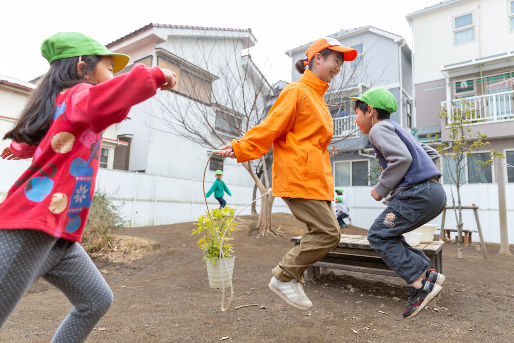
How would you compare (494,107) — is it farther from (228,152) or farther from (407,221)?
(228,152)

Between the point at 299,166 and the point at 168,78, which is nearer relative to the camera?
the point at 168,78

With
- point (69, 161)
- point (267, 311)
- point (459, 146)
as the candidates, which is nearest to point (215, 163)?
point (459, 146)

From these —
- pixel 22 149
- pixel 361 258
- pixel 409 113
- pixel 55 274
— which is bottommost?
pixel 361 258

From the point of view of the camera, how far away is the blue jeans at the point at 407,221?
253 centimetres

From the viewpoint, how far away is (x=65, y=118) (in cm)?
144

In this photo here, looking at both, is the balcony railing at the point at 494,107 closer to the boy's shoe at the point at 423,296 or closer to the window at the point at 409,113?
the window at the point at 409,113

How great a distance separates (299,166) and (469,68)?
14.5 m

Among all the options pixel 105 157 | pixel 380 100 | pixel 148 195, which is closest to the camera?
pixel 380 100

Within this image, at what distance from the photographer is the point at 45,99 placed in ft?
4.96

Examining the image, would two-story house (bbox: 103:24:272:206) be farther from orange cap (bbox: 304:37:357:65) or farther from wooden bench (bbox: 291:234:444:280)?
orange cap (bbox: 304:37:357:65)

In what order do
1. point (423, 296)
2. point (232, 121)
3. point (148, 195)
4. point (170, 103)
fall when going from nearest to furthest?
1. point (423, 296)
2. point (232, 121)
3. point (148, 195)
4. point (170, 103)

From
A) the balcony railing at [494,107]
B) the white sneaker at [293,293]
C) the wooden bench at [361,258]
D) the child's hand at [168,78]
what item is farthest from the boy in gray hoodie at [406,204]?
the balcony railing at [494,107]

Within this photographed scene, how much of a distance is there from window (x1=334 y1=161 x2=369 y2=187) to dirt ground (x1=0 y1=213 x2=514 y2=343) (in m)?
9.71

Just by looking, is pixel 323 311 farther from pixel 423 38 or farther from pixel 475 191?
pixel 423 38
